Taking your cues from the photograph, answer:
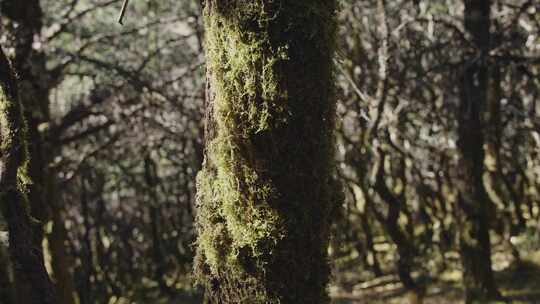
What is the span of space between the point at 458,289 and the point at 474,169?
3.17m

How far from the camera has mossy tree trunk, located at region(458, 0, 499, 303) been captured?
29.8 ft

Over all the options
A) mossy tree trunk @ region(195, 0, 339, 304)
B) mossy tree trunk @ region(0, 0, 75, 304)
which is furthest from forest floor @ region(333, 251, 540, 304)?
mossy tree trunk @ region(195, 0, 339, 304)

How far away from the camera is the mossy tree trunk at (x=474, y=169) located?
9086mm

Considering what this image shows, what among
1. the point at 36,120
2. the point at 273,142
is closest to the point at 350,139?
the point at 36,120

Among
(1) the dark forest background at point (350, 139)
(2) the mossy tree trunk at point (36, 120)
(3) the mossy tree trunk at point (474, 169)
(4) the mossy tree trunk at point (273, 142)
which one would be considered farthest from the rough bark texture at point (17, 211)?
(3) the mossy tree trunk at point (474, 169)

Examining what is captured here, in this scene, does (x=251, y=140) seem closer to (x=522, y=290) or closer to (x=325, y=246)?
(x=325, y=246)

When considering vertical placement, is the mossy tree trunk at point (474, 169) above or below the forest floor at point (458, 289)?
above

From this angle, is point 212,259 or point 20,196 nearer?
point 212,259

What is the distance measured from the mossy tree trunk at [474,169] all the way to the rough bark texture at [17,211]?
7.15m

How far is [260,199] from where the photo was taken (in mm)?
2057

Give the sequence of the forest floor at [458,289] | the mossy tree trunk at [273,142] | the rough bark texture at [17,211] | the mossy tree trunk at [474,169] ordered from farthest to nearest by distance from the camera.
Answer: the forest floor at [458,289], the mossy tree trunk at [474,169], the rough bark texture at [17,211], the mossy tree trunk at [273,142]

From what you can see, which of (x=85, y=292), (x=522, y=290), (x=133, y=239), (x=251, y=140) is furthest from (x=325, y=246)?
(x=133, y=239)

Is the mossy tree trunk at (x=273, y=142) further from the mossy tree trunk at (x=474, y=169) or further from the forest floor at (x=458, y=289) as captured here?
the forest floor at (x=458, y=289)

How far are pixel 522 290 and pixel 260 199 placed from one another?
9.55m
